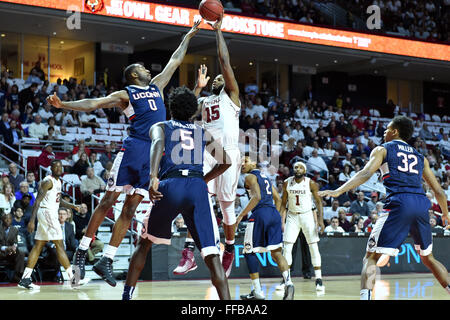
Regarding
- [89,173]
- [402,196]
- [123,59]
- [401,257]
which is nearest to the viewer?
[402,196]

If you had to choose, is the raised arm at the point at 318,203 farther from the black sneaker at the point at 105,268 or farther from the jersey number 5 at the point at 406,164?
the black sneaker at the point at 105,268

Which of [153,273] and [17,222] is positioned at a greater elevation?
[17,222]

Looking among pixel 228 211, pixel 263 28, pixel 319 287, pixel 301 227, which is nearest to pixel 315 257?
pixel 301 227

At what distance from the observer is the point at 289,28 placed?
78.0 ft

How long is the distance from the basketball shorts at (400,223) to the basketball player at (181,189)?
5.96 feet

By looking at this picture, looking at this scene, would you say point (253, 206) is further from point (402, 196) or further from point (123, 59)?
point (123, 59)

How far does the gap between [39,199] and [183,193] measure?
5.78 metres

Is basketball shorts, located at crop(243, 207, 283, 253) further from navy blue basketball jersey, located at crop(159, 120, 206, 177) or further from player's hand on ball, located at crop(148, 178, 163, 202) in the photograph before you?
player's hand on ball, located at crop(148, 178, 163, 202)

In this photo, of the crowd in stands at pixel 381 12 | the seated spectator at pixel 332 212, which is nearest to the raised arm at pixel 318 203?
the seated spectator at pixel 332 212

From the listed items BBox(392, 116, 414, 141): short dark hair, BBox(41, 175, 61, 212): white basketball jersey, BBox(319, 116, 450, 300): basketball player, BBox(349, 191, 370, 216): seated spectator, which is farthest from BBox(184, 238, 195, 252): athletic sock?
BBox(349, 191, 370, 216): seated spectator

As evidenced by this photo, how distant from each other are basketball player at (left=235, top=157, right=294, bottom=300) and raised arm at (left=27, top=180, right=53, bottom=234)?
3443 millimetres

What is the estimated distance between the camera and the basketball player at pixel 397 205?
667 cm

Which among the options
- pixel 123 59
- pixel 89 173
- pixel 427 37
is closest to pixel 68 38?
pixel 123 59

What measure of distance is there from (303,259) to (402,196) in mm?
8015
